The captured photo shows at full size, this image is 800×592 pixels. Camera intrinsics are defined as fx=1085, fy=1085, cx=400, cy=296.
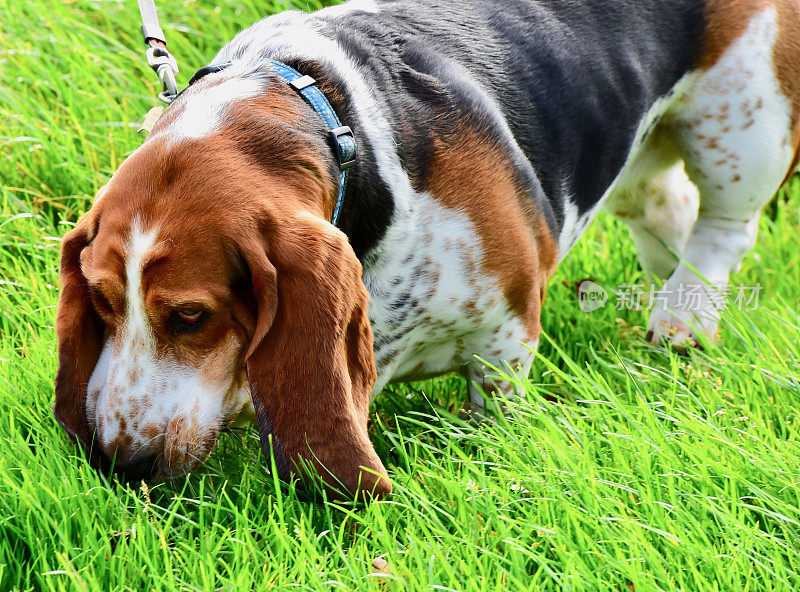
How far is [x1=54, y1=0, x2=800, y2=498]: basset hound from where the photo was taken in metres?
2.45

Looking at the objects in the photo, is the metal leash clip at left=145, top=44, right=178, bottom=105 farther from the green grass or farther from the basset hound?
the green grass

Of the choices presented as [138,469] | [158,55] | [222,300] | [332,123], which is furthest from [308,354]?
[158,55]

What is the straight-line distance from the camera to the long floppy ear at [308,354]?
244 centimetres

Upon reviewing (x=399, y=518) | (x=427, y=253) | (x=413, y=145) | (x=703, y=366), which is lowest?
(x=703, y=366)

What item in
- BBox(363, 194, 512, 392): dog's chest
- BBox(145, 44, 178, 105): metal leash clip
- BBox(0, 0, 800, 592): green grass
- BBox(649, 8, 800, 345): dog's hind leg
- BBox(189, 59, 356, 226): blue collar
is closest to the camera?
BBox(0, 0, 800, 592): green grass

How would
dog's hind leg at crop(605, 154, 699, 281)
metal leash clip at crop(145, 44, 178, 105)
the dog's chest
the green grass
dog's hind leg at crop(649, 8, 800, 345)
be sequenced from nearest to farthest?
the green grass
the dog's chest
metal leash clip at crop(145, 44, 178, 105)
dog's hind leg at crop(649, 8, 800, 345)
dog's hind leg at crop(605, 154, 699, 281)

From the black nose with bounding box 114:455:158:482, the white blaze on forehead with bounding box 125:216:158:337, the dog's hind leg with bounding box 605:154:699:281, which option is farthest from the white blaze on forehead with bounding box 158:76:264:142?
the dog's hind leg with bounding box 605:154:699:281

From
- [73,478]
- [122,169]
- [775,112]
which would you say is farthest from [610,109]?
[73,478]

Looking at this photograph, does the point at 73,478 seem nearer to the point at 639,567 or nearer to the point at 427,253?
the point at 427,253

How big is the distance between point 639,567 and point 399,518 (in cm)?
60

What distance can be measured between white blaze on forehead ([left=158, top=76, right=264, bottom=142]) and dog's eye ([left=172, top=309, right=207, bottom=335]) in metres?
0.41

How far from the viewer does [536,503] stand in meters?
2.63

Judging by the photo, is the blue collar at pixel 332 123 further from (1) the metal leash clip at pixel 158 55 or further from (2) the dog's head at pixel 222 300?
(1) the metal leash clip at pixel 158 55

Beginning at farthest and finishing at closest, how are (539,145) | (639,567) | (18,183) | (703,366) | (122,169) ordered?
(18,183)
(703,366)
(539,145)
(122,169)
(639,567)
